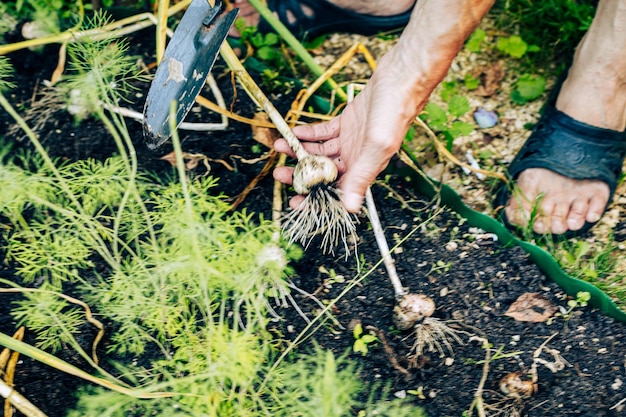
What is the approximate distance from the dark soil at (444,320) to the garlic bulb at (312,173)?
19cm

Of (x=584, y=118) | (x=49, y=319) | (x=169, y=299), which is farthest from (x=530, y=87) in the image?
(x=49, y=319)

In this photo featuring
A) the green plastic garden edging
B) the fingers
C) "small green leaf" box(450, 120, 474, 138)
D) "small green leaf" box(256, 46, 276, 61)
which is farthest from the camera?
"small green leaf" box(256, 46, 276, 61)

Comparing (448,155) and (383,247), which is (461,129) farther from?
(383,247)

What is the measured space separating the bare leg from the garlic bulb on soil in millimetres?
402

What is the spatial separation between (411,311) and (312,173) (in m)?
0.35

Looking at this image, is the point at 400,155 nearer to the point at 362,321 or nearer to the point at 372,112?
the point at 372,112

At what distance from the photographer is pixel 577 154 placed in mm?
1635

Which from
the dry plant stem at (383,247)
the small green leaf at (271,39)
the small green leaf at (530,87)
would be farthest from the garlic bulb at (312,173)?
the small green leaf at (530,87)

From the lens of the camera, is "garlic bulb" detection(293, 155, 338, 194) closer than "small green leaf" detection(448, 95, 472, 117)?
Yes

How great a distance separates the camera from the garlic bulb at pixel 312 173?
1.38 m

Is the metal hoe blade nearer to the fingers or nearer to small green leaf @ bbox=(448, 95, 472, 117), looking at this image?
the fingers

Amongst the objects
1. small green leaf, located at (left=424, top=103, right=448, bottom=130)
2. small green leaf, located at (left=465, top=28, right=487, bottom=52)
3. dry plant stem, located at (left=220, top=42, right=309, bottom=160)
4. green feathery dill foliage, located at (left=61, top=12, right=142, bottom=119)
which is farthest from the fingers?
small green leaf, located at (left=465, top=28, right=487, bottom=52)

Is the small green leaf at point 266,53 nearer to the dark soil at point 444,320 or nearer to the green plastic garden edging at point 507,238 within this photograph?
the dark soil at point 444,320

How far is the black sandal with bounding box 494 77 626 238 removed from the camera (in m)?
1.62
